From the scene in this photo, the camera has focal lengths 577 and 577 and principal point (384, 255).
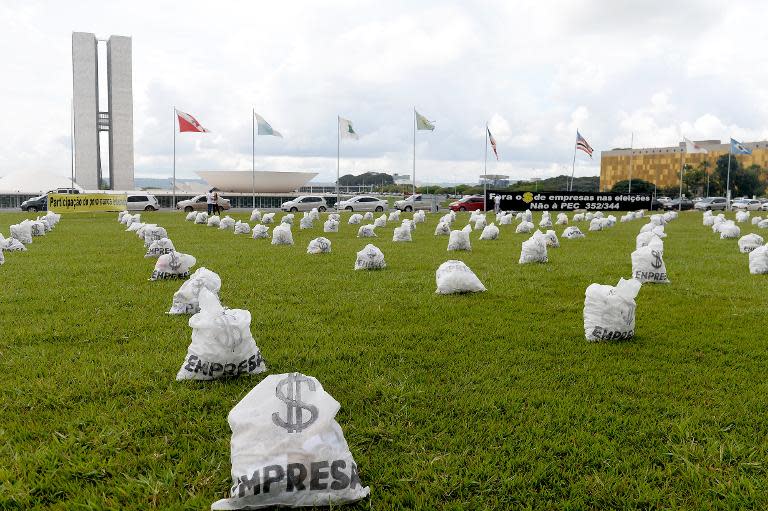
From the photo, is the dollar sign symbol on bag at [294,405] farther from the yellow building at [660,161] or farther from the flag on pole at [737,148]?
the yellow building at [660,161]

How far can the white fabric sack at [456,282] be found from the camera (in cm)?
714

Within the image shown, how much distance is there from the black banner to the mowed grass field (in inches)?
1023

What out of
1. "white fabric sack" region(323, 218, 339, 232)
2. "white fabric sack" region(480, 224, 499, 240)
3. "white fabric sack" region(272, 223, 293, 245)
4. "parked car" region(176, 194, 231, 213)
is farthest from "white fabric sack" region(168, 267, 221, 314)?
"parked car" region(176, 194, 231, 213)

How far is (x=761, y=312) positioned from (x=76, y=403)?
6.63 meters

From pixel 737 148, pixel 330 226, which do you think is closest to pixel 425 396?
pixel 330 226

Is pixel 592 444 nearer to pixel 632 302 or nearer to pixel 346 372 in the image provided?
pixel 346 372

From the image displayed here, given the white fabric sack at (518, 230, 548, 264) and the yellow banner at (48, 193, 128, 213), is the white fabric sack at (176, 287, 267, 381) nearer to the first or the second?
the white fabric sack at (518, 230, 548, 264)

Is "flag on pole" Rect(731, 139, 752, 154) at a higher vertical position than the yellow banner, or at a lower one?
higher

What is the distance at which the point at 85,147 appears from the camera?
2640 inches

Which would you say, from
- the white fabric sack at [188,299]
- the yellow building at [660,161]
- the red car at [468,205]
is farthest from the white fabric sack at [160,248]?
the yellow building at [660,161]

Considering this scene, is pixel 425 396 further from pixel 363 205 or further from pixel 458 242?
pixel 363 205

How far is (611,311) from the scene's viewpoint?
500 centimetres

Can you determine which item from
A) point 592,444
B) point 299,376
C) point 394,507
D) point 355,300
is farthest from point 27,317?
point 592,444

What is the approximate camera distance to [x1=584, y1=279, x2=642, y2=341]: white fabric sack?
5.00 metres
